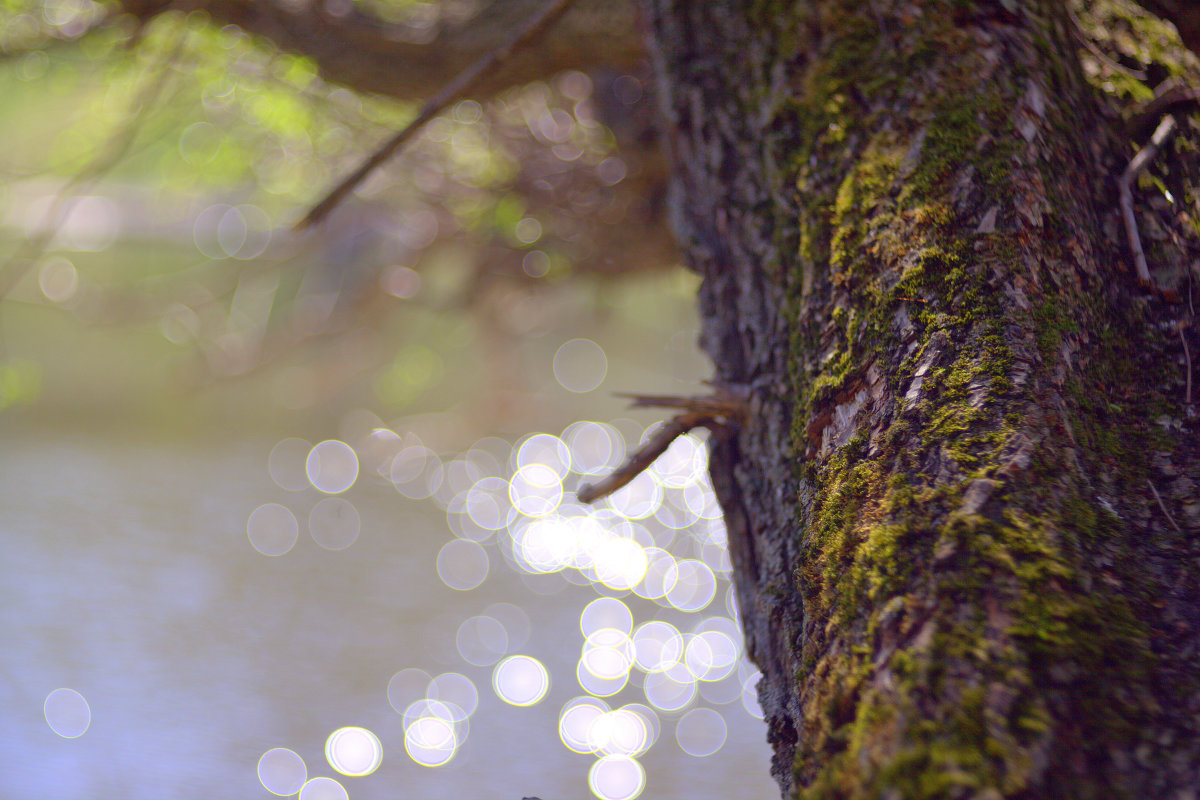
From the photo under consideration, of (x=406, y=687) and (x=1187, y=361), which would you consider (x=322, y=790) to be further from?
(x=1187, y=361)

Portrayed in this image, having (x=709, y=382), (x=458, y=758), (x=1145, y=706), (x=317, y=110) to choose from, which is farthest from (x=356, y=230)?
(x=1145, y=706)

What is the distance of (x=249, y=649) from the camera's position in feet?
11.5

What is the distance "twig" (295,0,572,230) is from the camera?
1567 millimetres

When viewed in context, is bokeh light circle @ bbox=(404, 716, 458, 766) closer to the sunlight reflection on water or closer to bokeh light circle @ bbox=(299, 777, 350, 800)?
the sunlight reflection on water

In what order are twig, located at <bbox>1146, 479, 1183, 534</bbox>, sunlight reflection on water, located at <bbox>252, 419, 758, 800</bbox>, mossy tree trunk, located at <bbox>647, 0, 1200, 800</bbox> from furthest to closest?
sunlight reflection on water, located at <bbox>252, 419, 758, 800</bbox>
twig, located at <bbox>1146, 479, 1183, 534</bbox>
mossy tree trunk, located at <bbox>647, 0, 1200, 800</bbox>

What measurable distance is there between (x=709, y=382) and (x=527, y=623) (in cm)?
299

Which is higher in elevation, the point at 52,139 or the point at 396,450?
the point at 52,139

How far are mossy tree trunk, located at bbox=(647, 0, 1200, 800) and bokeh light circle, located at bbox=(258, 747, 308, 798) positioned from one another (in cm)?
212

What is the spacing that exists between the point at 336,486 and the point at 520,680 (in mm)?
3087

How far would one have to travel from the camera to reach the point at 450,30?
288 centimetres

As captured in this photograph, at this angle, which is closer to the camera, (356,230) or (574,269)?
(574,269)

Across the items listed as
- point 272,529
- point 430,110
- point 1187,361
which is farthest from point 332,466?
point 1187,361

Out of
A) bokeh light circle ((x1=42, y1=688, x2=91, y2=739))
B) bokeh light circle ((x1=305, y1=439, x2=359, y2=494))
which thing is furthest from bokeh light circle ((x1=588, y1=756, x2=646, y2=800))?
bokeh light circle ((x1=305, y1=439, x2=359, y2=494))

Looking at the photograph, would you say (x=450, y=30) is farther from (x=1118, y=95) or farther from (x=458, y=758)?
(x=458, y=758)
